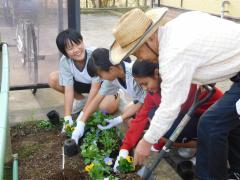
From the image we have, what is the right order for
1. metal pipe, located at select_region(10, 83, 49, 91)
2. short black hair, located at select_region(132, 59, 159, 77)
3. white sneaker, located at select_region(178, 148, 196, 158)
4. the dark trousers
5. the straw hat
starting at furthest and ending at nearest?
1. metal pipe, located at select_region(10, 83, 49, 91)
2. white sneaker, located at select_region(178, 148, 196, 158)
3. the dark trousers
4. short black hair, located at select_region(132, 59, 159, 77)
5. the straw hat

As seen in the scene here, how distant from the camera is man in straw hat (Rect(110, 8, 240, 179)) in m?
2.00

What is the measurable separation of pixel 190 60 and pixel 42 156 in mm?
1736

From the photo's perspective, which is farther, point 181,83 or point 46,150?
point 46,150

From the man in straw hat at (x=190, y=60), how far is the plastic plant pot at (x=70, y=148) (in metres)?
0.88

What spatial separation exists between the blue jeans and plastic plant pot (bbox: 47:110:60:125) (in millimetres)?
1699

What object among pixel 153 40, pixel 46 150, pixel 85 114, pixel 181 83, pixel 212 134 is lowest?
pixel 46 150

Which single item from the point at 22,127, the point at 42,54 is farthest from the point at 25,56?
the point at 22,127

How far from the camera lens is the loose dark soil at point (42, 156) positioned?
2.88 meters

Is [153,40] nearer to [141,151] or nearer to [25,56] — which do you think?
[141,151]

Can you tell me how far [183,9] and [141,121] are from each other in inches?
270

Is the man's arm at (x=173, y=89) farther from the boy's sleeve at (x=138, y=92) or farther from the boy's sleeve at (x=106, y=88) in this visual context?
the boy's sleeve at (x=106, y=88)

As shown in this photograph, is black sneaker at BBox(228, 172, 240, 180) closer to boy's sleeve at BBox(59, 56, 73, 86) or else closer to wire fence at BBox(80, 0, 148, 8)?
boy's sleeve at BBox(59, 56, 73, 86)

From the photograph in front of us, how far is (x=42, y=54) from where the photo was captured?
4562 millimetres

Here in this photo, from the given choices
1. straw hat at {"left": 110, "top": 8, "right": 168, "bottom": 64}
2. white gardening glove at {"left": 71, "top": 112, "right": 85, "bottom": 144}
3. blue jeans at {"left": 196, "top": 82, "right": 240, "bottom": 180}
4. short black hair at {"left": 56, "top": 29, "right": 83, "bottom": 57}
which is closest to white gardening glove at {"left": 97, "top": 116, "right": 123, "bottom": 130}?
white gardening glove at {"left": 71, "top": 112, "right": 85, "bottom": 144}
